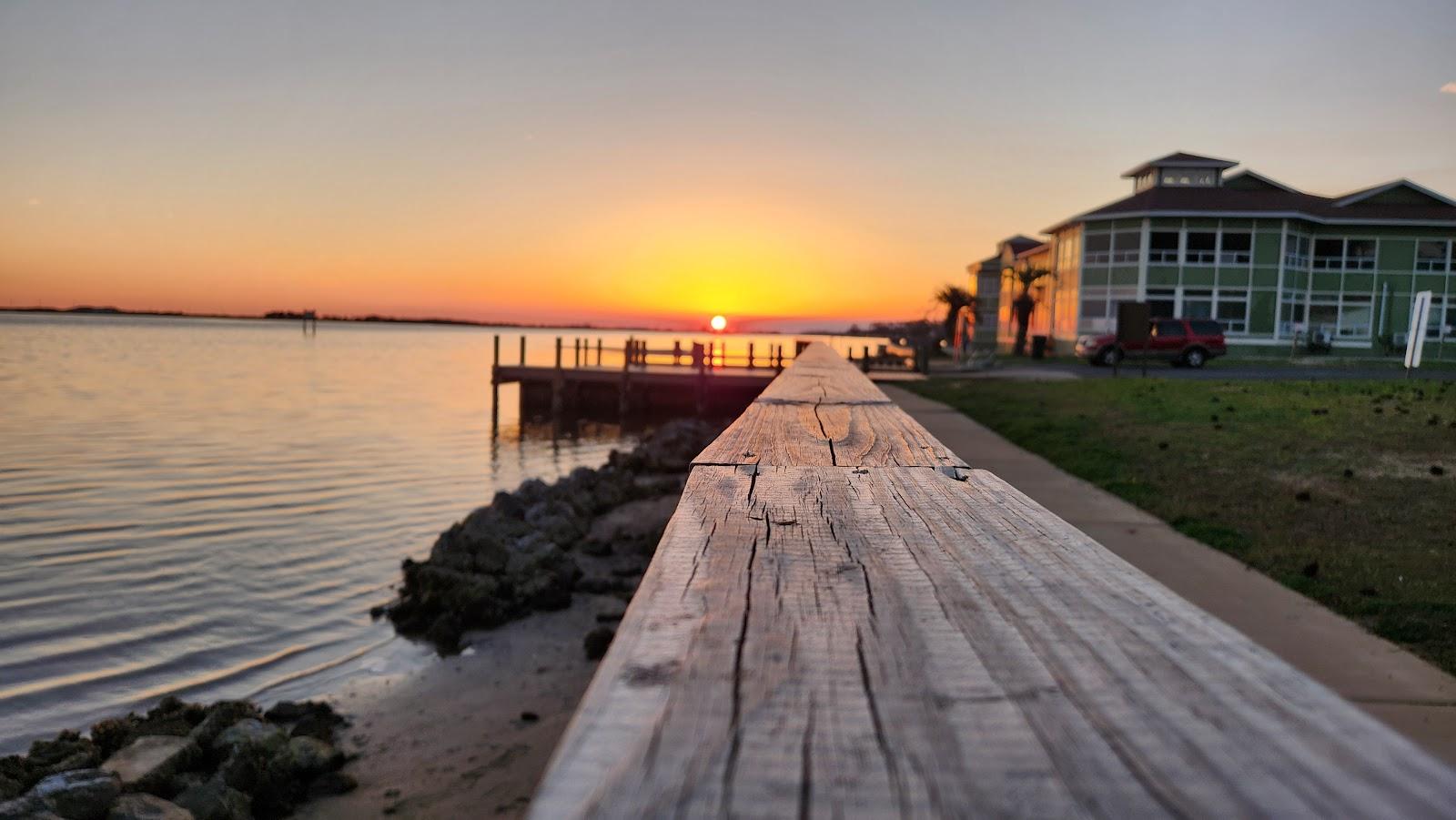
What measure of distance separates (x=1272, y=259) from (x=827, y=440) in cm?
4312

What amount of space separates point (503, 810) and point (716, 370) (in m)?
33.8

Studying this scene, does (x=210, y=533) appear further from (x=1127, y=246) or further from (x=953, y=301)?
(x=953, y=301)

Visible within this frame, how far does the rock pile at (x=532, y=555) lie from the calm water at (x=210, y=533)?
0.50m

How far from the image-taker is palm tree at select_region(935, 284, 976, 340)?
60.9 metres

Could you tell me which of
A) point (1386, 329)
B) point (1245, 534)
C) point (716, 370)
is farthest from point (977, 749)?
point (1386, 329)

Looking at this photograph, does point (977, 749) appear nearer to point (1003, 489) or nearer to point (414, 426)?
point (1003, 489)

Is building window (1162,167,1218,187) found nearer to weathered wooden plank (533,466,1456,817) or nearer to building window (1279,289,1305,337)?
building window (1279,289,1305,337)

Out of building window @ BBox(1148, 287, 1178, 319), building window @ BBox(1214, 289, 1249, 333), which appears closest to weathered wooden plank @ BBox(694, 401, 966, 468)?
building window @ BBox(1148, 287, 1178, 319)

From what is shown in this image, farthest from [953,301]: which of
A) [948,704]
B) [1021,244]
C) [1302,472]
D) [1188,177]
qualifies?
[948,704]

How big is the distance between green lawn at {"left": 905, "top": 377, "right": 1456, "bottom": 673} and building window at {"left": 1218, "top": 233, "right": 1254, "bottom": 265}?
22.5 m

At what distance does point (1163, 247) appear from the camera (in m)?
40.5

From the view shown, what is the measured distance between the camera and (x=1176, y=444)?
1273 centimetres

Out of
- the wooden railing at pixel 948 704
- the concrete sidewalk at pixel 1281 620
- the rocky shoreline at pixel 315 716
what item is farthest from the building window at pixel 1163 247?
the wooden railing at pixel 948 704

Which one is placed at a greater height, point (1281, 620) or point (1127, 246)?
point (1127, 246)
